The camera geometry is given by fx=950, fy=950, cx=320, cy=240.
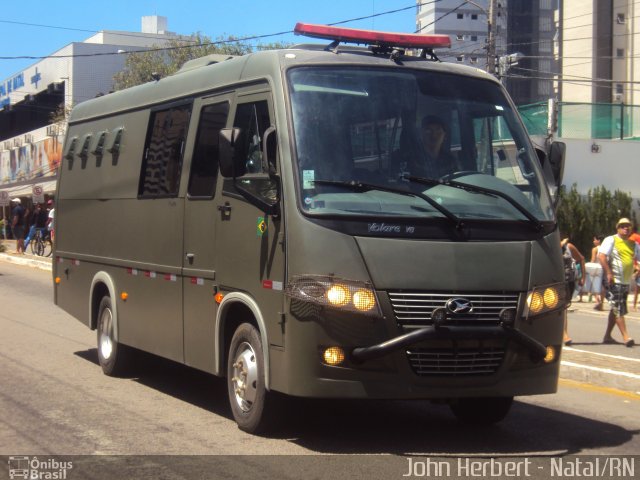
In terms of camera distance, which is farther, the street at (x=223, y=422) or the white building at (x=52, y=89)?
the white building at (x=52, y=89)

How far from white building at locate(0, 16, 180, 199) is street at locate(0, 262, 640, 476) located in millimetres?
39941

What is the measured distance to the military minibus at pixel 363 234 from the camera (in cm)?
662

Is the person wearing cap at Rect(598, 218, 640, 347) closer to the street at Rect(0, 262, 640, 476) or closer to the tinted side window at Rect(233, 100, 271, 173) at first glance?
the street at Rect(0, 262, 640, 476)

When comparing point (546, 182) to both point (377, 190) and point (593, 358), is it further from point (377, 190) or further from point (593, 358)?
point (593, 358)

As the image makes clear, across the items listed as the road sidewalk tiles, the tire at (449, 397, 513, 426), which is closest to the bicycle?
the road sidewalk tiles

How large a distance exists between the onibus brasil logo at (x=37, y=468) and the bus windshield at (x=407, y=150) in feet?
8.05

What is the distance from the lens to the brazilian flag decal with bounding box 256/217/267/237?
7141 mm

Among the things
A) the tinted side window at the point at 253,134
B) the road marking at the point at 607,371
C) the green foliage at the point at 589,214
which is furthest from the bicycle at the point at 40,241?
the tinted side window at the point at 253,134

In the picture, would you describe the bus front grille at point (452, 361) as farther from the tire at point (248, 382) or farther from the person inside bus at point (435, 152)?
the person inside bus at point (435, 152)

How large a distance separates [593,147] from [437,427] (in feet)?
84.8

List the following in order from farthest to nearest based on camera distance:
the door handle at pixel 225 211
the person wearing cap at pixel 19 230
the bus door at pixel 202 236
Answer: the person wearing cap at pixel 19 230, the bus door at pixel 202 236, the door handle at pixel 225 211

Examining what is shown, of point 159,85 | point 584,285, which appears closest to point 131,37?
point 584,285

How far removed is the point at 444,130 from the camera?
743 centimetres

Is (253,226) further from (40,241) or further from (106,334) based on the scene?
(40,241)
